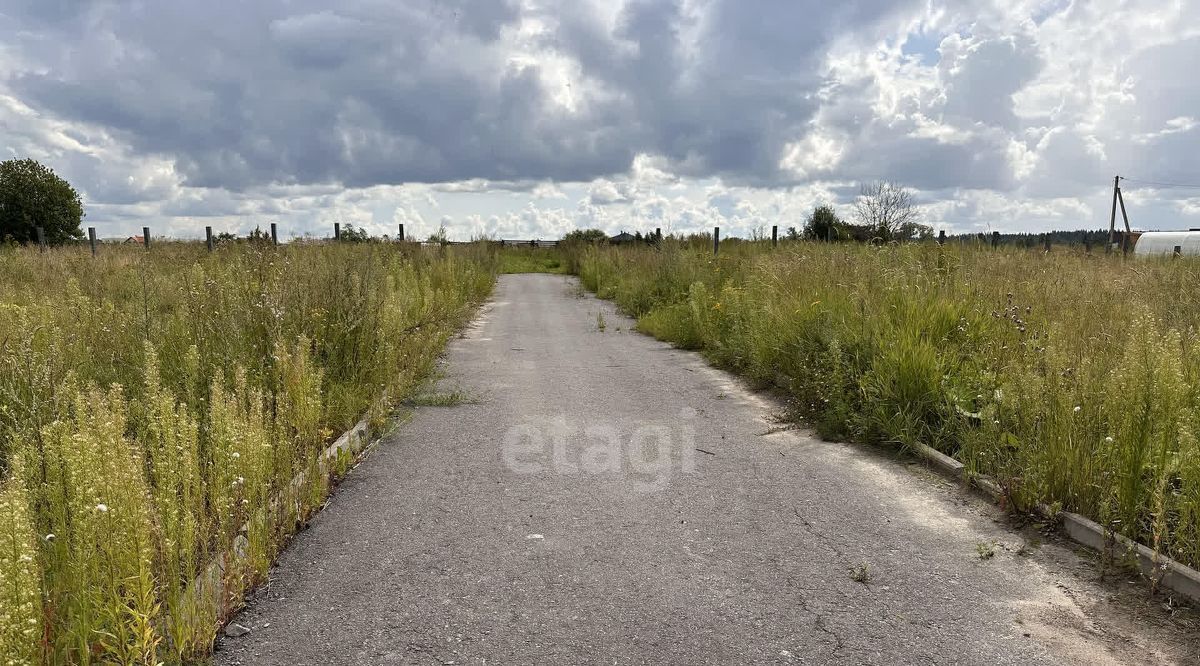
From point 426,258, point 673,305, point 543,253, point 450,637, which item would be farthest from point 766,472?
point 543,253

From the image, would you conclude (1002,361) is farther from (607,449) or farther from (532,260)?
(532,260)

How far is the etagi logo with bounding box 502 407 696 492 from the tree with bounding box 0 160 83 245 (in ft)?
189

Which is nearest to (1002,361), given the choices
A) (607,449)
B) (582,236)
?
(607,449)

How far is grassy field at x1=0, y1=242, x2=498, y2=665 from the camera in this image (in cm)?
273

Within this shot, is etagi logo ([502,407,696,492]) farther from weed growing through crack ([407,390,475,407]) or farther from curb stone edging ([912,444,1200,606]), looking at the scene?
curb stone edging ([912,444,1200,606])

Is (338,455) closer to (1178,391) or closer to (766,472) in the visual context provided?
(766,472)

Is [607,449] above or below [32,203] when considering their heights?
below

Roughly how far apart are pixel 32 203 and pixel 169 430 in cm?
6358

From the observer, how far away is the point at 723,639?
310cm

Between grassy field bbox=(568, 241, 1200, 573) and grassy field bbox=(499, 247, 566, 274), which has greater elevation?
grassy field bbox=(499, 247, 566, 274)

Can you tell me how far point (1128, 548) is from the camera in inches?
148

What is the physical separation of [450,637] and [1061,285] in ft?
27.1

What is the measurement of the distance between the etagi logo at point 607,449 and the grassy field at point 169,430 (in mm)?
1443

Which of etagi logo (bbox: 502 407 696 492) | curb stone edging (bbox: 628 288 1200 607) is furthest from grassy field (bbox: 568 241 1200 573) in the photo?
etagi logo (bbox: 502 407 696 492)
